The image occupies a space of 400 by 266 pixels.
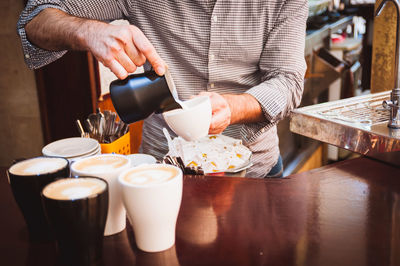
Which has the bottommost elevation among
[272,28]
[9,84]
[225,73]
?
[9,84]

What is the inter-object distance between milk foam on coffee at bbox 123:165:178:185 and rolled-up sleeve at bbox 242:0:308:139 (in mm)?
826

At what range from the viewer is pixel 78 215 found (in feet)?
2.45

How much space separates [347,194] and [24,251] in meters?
0.82

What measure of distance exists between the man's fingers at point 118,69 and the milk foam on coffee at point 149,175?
1.13ft

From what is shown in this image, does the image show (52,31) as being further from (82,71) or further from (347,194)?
(82,71)

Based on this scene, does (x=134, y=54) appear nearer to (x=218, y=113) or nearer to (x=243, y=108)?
→ (x=218, y=113)

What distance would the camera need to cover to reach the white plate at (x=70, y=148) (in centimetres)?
121

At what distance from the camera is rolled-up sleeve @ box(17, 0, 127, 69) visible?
5.23 ft

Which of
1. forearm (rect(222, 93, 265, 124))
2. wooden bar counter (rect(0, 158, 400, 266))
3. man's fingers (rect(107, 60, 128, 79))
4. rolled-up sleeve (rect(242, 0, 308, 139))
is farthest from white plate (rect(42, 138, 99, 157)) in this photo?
rolled-up sleeve (rect(242, 0, 308, 139))

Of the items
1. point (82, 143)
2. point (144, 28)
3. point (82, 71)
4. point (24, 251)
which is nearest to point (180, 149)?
point (82, 143)

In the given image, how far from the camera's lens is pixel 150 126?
188cm

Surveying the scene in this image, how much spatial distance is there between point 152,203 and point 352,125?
0.97 meters

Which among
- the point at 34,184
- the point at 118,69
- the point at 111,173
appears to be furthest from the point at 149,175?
the point at 118,69

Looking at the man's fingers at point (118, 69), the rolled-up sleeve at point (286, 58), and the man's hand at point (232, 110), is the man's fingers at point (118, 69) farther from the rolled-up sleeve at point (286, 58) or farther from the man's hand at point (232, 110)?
the rolled-up sleeve at point (286, 58)
